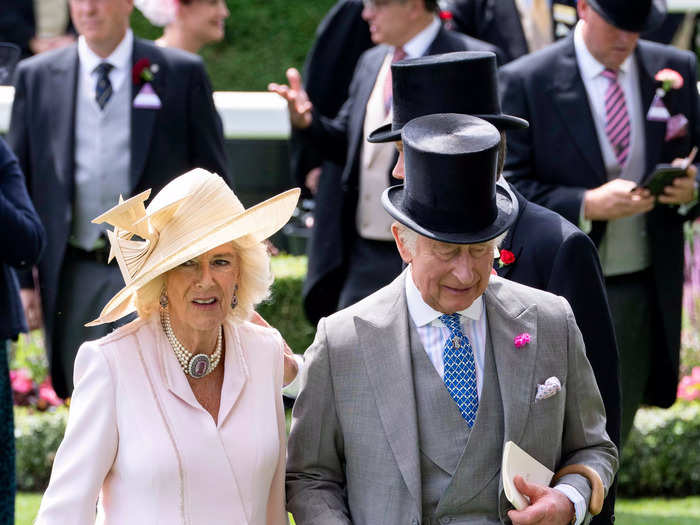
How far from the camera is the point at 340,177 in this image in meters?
7.55

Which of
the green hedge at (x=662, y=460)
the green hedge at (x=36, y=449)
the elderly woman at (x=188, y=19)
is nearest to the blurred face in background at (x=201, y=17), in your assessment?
the elderly woman at (x=188, y=19)

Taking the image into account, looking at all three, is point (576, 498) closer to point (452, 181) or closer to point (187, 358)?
point (452, 181)

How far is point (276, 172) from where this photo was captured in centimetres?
927

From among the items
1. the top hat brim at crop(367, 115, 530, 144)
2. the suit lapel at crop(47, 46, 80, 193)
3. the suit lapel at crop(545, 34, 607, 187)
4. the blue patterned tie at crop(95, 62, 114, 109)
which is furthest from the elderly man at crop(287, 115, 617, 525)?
the blue patterned tie at crop(95, 62, 114, 109)

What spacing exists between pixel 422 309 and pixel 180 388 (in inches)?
26.1

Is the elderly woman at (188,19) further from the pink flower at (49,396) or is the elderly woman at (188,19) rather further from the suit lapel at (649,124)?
the suit lapel at (649,124)

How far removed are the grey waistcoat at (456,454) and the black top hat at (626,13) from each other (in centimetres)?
272

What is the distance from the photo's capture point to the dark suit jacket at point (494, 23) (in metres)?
8.45

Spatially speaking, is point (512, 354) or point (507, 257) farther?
point (507, 257)

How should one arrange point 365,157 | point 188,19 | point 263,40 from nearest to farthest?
point 365,157, point 188,19, point 263,40

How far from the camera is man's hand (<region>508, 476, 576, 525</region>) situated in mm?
3627

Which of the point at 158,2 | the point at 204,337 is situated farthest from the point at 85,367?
the point at 158,2

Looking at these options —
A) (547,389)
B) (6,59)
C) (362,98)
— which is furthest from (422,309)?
(6,59)

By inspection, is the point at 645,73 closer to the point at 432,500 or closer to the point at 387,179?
the point at 387,179
